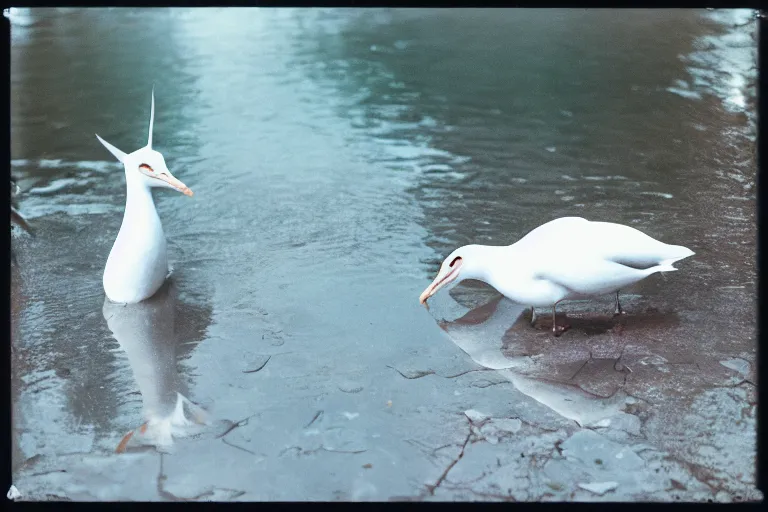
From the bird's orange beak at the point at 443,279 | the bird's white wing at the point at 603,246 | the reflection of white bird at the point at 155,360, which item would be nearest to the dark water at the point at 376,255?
the reflection of white bird at the point at 155,360

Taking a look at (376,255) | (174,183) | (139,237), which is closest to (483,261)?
(376,255)

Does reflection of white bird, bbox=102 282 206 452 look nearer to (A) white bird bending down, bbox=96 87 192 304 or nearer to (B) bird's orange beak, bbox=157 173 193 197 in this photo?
(A) white bird bending down, bbox=96 87 192 304

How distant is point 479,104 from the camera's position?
7.79 meters

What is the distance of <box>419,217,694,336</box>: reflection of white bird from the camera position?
4340 mm

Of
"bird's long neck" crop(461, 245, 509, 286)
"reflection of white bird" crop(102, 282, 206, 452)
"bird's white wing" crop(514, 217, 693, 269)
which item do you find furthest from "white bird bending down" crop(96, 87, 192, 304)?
"bird's white wing" crop(514, 217, 693, 269)

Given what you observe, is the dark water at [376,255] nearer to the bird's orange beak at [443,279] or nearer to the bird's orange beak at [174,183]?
the bird's orange beak at [443,279]

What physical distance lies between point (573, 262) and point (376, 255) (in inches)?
56.5

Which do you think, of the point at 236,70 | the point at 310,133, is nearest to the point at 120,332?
the point at 310,133

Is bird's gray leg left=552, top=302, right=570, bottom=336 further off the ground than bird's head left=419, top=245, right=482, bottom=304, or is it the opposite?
bird's head left=419, top=245, right=482, bottom=304

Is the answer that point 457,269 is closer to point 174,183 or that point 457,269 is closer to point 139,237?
point 174,183

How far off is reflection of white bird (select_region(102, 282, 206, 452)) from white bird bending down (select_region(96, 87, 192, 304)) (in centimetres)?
11

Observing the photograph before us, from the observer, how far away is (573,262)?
4332mm

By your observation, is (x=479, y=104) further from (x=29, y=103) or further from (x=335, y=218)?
(x=29, y=103)

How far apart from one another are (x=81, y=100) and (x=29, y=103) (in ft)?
1.47
